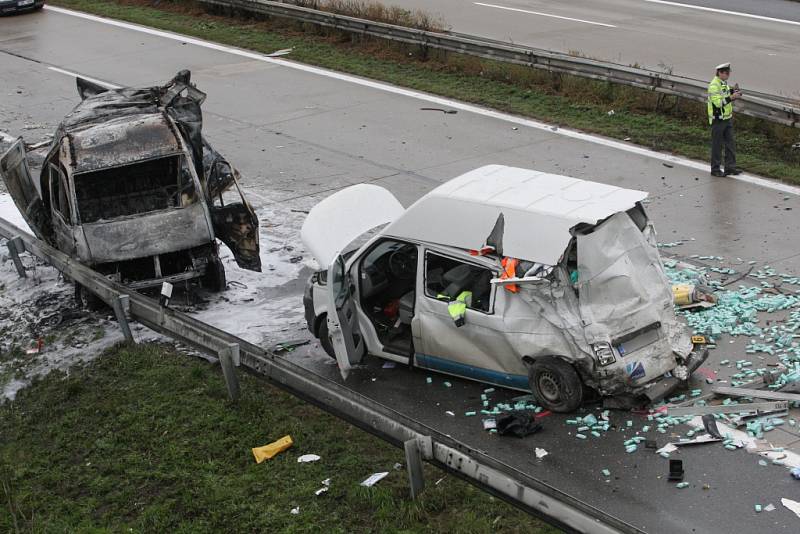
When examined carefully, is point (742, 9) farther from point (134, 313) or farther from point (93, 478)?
point (93, 478)

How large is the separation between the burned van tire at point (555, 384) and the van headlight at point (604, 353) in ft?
0.93

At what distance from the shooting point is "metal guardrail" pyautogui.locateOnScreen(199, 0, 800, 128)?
16203mm

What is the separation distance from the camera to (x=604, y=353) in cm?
857

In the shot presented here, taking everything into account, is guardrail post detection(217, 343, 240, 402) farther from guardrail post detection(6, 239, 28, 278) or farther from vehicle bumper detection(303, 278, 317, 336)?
guardrail post detection(6, 239, 28, 278)

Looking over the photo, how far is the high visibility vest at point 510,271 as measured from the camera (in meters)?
8.84

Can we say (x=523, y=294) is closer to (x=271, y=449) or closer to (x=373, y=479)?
(x=373, y=479)

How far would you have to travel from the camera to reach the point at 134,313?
10477 mm

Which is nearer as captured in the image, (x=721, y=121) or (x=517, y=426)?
(x=517, y=426)

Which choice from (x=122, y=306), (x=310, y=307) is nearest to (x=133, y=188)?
(x=122, y=306)

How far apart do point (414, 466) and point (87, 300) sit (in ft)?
20.7

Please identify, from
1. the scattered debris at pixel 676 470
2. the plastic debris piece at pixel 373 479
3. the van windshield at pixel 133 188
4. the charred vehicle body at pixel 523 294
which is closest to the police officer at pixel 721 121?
the charred vehicle body at pixel 523 294

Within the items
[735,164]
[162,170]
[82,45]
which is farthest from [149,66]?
[735,164]

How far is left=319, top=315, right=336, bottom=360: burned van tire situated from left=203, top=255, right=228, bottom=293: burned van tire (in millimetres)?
2475

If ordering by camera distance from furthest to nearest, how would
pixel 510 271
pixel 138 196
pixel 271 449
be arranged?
1. pixel 138 196
2. pixel 510 271
3. pixel 271 449
